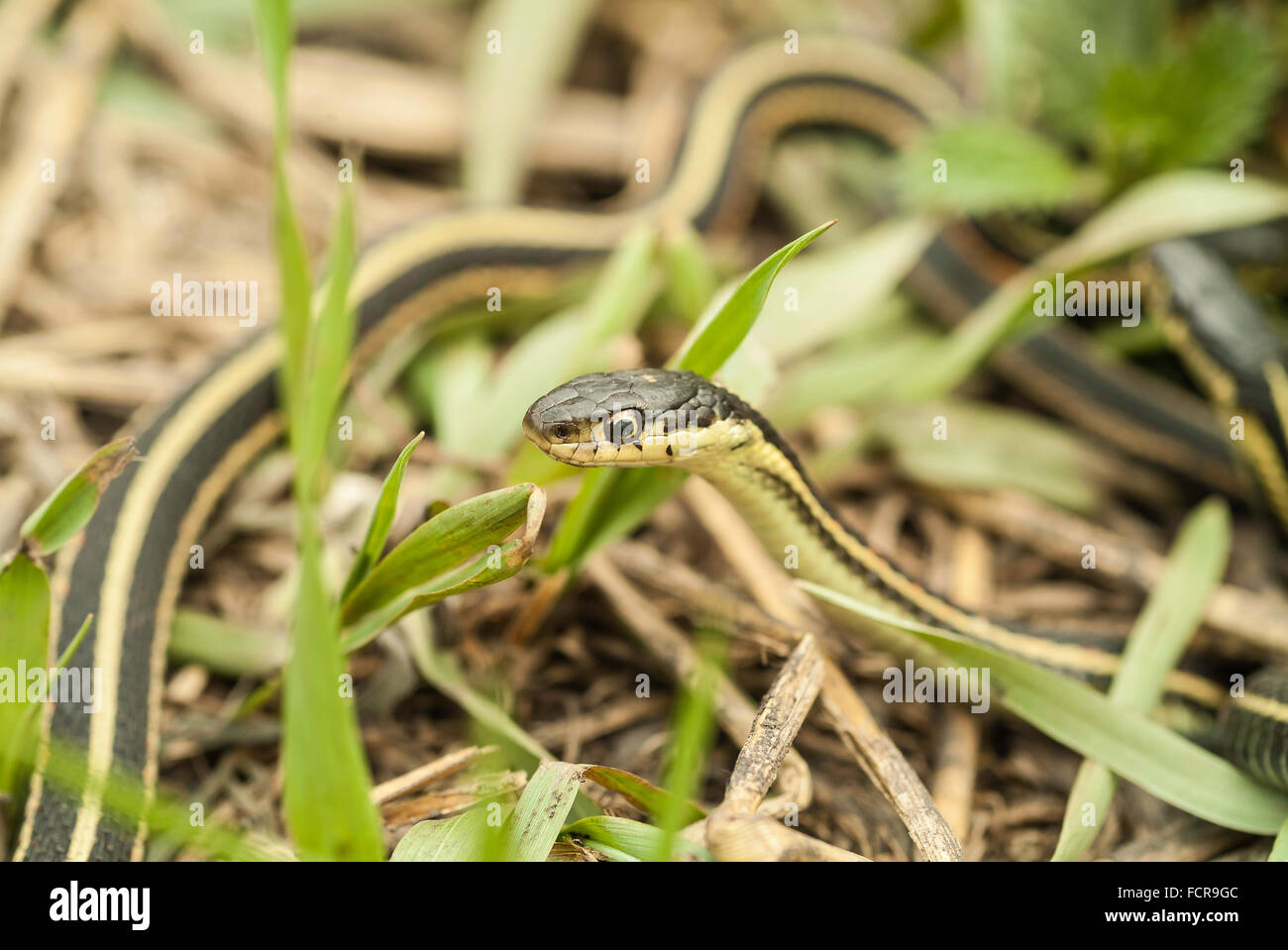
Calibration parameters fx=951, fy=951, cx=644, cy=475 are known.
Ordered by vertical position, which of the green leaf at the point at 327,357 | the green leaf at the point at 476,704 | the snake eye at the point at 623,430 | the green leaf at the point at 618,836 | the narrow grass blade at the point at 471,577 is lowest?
the green leaf at the point at 618,836

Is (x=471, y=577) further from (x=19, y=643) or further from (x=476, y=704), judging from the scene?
(x=19, y=643)

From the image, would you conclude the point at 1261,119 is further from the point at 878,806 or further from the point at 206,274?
the point at 206,274

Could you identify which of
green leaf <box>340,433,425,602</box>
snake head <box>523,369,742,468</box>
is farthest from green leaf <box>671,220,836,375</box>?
green leaf <box>340,433,425,602</box>

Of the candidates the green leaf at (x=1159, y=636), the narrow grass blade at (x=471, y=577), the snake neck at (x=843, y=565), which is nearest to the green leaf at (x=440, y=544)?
the narrow grass blade at (x=471, y=577)

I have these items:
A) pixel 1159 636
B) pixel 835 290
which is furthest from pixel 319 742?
pixel 835 290

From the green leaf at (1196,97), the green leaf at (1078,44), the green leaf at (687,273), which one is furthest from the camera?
the green leaf at (1078,44)

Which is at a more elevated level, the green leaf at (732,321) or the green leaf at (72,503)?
the green leaf at (732,321)

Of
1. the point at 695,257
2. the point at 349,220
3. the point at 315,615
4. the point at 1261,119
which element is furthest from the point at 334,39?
the point at 1261,119

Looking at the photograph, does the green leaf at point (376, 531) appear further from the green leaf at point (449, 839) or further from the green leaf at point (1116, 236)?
the green leaf at point (1116, 236)
